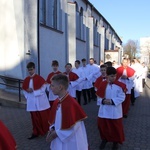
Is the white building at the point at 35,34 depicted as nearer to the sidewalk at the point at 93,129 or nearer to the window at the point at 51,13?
the window at the point at 51,13

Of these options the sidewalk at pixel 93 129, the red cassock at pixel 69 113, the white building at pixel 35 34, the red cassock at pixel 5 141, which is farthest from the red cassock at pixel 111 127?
the white building at pixel 35 34

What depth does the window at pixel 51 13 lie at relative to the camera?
16.9m

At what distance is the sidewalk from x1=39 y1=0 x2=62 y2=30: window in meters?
6.99

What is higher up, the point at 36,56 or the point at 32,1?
the point at 32,1

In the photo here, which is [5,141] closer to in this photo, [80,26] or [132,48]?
[80,26]

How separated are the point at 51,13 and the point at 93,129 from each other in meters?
11.1

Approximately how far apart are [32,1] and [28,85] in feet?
25.6

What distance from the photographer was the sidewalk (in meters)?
6.77

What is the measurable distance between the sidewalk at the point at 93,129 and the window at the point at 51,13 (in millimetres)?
6986

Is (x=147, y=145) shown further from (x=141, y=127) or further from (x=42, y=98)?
(x=42, y=98)

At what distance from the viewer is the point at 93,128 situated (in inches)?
329

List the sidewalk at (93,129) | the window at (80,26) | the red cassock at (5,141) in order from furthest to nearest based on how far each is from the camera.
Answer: the window at (80,26), the sidewalk at (93,129), the red cassock at (5,141)

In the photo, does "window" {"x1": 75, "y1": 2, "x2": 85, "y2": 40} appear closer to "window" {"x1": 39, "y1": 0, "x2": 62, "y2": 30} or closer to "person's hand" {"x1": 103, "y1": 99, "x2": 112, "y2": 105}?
"window" {"x1": 39, "y1": 0, "x2": 62, "y2": 30}

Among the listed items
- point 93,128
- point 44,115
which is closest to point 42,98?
point 44,115
